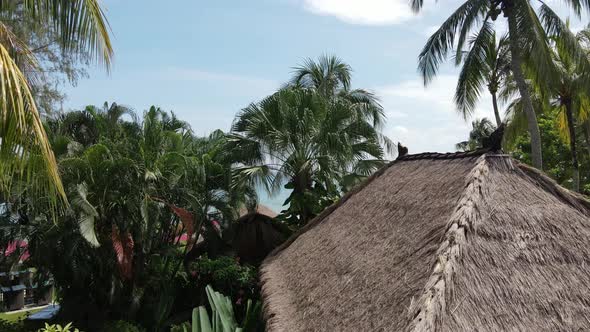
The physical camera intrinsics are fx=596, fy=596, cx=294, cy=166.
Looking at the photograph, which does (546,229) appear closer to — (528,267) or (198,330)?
(528,267)

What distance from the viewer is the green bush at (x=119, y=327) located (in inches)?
483

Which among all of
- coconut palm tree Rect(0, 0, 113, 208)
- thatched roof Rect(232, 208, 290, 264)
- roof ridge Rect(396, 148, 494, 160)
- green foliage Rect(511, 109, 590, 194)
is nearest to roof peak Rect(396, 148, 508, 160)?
roof ridge Rect(396, 148, 494, 160)

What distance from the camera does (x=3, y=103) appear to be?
16.5ft

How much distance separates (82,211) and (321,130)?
5.45 m

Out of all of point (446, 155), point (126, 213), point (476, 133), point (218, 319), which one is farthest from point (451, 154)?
point (476, 133)

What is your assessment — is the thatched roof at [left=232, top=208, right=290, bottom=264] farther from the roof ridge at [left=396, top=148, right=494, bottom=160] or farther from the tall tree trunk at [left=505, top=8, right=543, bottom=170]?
the tall tree trunk at [left=505, top=8, right=543, bottom=170]

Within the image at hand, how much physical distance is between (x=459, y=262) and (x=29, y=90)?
4147 millimetres

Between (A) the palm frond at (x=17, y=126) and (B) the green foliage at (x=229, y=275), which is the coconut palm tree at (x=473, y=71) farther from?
(A) the palm frond at (x=17, y=126)

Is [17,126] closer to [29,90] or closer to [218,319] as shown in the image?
[29,90]

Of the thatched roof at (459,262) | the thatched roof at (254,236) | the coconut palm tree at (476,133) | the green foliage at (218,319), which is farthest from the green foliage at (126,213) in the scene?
the coconut palm tree at (476,133)

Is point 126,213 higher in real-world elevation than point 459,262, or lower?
higher

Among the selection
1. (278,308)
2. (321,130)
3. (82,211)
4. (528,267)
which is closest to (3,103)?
(278,308)

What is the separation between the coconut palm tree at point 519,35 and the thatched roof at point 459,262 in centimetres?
750

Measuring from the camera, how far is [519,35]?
47.7 ft
